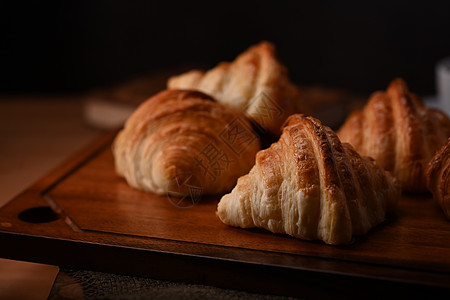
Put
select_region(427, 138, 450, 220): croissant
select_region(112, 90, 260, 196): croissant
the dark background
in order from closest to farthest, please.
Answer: select_region(427, 138, 450, 220): croissant
select_region(112, 90, 260, 196): croissant
the dark background

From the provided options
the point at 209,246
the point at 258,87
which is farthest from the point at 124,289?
the point at 258,87

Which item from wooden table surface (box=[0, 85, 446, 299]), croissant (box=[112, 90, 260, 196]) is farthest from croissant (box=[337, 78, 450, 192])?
wooden table surface (box=[0, 85, 446, 299])

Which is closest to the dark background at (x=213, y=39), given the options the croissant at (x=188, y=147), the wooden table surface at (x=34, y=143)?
the wooden table surface at (x=34, y=143)

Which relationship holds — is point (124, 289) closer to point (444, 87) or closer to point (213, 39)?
point (444, 87)

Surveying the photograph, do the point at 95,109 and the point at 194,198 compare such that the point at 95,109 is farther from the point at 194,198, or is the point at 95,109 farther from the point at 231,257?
the point at 231,257

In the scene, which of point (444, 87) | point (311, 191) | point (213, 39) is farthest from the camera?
point (213, 39)

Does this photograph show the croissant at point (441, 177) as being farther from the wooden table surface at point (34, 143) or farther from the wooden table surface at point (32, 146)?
the wooden table surface at point (32, 146)

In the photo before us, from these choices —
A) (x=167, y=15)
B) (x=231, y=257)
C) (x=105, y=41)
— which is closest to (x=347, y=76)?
(x=167, y=15)

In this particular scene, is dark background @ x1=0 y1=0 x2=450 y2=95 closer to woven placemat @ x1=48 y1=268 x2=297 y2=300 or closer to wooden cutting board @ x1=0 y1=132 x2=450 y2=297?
wooden cutting board @ x1=0 y1=132 x2=450 y2=297
